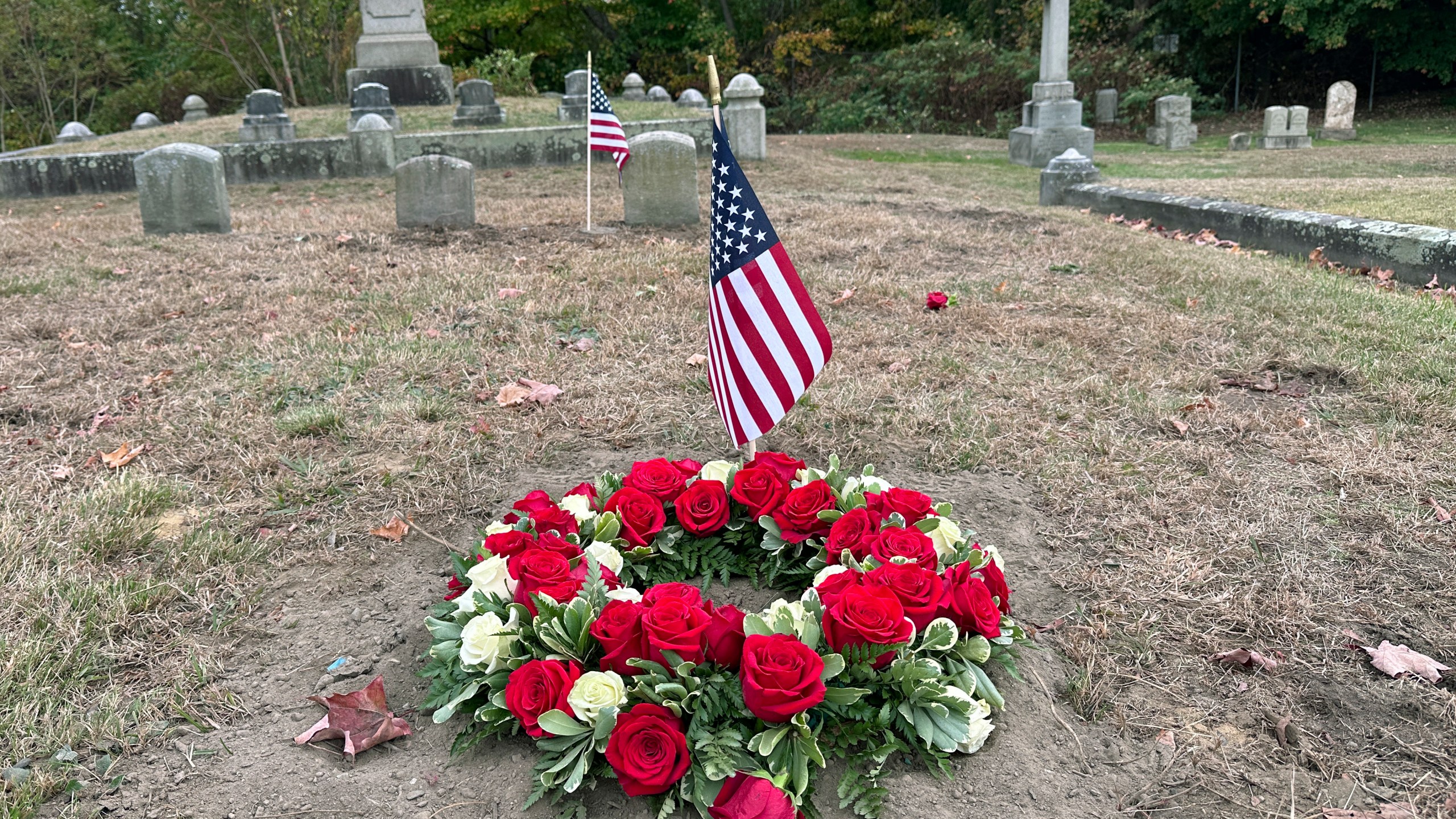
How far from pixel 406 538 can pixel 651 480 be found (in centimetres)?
90

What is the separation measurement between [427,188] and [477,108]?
6715mm

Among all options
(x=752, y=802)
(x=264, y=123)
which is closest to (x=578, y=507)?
(x=752, y=802)

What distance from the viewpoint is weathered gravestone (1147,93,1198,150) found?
699 inches

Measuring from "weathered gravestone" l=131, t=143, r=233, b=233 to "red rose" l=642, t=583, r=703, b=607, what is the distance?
24.1 ft

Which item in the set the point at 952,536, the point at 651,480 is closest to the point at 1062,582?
the point at 952,536

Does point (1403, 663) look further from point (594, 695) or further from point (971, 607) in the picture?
point (594, 695)

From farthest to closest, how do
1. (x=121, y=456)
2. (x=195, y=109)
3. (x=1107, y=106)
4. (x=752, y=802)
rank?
(x=195, y=109)
(x=1107, y=106)
(x=121, y=456)
(x=752, y=802)

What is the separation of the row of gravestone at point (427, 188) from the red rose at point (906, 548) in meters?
5.97

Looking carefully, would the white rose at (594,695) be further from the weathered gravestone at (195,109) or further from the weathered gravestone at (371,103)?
the weathered gravestone at (195,109)

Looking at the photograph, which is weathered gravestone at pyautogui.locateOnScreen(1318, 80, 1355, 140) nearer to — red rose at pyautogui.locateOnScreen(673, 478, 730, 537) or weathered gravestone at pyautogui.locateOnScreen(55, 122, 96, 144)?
red rose at pyautogui.locateOnScreen(673, 478, 730, 537)

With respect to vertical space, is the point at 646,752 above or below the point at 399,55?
below

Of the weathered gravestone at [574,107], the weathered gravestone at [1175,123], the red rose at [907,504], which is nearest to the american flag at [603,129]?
the red rose at [907,504]

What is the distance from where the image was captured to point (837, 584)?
2.16 meters

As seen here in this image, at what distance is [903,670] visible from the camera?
197 centimetres
